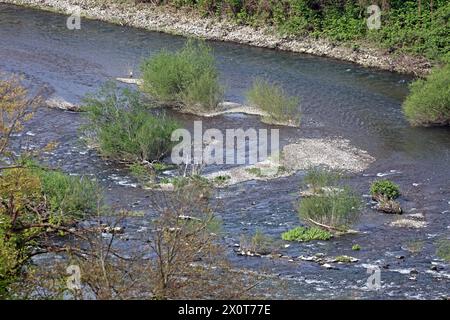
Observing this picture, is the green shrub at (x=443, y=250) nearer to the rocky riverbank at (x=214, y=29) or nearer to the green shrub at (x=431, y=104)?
the green shrub at (x=431, y=104)

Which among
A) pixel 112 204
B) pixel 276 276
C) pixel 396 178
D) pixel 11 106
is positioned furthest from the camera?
pixel 396 178

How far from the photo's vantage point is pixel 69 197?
24578 millimetres

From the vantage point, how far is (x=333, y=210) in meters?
25.1

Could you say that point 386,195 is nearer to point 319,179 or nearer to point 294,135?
point 319,179

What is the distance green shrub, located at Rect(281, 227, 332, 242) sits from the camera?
24.8 metres

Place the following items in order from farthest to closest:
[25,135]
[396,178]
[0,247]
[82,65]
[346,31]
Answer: [346,31]
[82,65]
[25,135]
[396,178]
[0,247]

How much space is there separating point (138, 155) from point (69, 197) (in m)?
6.55

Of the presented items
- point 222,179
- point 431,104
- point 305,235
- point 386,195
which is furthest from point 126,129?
point 431,104

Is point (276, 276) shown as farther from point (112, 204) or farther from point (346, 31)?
point (346, 31)

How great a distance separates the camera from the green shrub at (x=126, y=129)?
30.8m

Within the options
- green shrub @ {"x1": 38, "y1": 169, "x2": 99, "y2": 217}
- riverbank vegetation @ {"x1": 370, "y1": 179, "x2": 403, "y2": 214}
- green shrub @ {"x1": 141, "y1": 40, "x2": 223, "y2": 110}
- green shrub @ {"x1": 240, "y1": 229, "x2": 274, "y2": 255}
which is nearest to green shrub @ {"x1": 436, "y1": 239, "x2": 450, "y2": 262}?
riverbank vegetation @ {"x1": 370, "y1": 179, "x2": 403, "y2": 214}

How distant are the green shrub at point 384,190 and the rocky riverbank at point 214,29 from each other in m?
15.8

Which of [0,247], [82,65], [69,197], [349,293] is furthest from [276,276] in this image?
[82,65]

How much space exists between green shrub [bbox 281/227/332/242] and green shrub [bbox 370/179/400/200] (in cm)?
326
